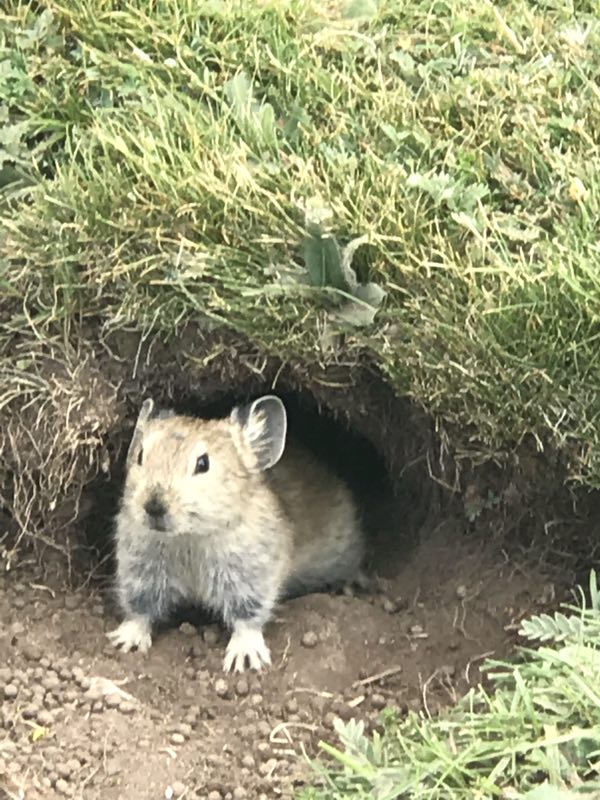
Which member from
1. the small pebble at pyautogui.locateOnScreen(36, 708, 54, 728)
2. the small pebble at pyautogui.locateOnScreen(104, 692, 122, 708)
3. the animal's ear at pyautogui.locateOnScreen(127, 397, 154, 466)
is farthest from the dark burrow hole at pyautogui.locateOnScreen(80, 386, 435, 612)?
the small pebble at pyautogui.locateOnScreen(36, 708, 54, 728)

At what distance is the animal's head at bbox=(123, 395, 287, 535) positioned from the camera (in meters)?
4.47

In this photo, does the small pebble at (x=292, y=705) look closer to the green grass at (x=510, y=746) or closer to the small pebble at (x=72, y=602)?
the green grass at (x=510, y=746)

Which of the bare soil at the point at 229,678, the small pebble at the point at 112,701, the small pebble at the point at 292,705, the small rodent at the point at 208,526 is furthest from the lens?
the small rodent at the point at 208,526

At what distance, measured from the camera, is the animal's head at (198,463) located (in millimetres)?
4473

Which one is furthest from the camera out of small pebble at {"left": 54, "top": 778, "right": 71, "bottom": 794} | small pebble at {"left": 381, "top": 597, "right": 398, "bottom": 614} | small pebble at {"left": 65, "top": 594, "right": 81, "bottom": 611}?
small pebble at {"left": 381, "top": 597, "right": 398, "bottom": 614}

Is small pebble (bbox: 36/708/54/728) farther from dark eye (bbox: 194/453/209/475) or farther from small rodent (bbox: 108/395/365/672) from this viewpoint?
dark eye (bbox: 194/453/209/475)

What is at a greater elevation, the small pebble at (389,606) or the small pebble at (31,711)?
the small pebble at (31,711)

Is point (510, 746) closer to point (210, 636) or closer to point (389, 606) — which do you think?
point (389, 606)

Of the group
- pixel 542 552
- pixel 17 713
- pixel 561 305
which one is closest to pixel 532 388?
pixel 561 305

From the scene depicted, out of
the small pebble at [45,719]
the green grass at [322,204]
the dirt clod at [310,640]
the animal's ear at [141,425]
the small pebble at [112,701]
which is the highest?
the green grass at [322,204]

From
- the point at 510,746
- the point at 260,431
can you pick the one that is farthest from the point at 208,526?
the point at 510,746

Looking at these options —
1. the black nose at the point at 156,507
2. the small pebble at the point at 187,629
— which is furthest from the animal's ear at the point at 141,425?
the small pebble at the point at 187,629

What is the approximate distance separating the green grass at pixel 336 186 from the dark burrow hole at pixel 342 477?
624mm

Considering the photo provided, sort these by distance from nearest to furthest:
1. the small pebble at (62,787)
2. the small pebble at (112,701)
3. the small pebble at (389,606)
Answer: the small pebble at (62,787) < the small pebble at (112,701) < the small pebble at (389,606)
